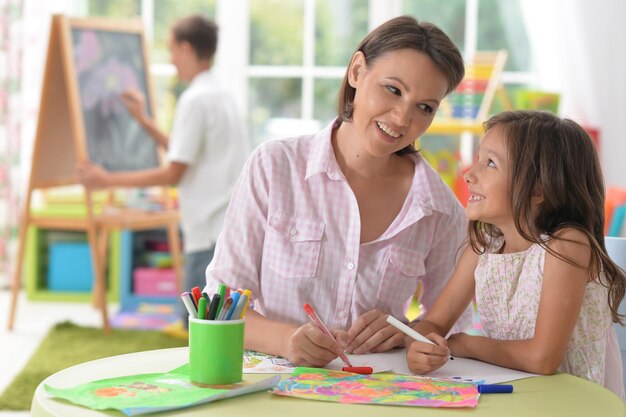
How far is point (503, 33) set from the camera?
5.09m

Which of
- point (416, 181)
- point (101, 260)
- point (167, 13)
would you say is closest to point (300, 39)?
point (167, 13)

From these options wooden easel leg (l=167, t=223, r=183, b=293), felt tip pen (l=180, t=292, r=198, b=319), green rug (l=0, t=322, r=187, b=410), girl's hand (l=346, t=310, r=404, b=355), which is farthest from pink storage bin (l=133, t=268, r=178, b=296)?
felt tip pen (l=180, t=292, r=198, b=319)

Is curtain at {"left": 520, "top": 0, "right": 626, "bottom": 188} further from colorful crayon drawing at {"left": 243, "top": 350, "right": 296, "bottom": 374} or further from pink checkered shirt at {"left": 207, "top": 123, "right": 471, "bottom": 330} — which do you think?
colorful crayon drawing at {"left": 243, "top": 350, "right": 296, "bottom": 374}

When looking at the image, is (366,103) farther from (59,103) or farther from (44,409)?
(59,103)

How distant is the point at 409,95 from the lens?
169 centimetres

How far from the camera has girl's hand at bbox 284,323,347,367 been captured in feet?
4.80

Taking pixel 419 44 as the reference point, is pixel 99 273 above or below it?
below

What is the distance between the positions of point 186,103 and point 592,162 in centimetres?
234

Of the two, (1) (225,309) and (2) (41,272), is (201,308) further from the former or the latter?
(2) (41,272)

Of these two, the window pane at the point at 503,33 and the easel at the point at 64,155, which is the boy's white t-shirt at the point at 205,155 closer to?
the easel at the point at 64,155

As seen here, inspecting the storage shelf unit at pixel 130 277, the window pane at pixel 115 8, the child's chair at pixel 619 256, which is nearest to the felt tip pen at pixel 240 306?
the child's chair at pixel 619 256

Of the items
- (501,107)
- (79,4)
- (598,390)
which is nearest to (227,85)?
(79,4)

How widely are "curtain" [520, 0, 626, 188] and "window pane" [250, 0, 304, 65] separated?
1.19m

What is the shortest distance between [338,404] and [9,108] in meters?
4.32
